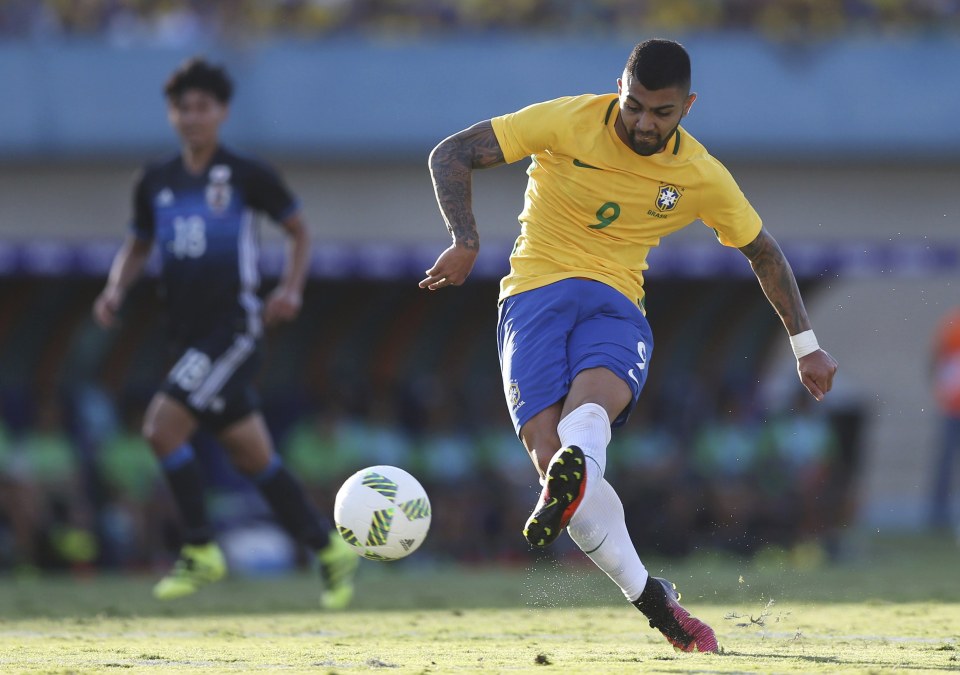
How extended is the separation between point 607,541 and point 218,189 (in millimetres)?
3947

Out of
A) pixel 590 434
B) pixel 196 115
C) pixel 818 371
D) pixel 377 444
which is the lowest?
pixel 377 444

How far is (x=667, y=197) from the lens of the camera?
650 centimetres

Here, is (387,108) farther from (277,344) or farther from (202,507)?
(202,507)

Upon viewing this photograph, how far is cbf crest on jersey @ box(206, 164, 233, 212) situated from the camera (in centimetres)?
924

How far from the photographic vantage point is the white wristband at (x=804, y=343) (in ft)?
21.8

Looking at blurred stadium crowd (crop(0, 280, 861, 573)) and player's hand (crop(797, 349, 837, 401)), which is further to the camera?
blurred stadium crowd (crop(0, 280, 861, 573))

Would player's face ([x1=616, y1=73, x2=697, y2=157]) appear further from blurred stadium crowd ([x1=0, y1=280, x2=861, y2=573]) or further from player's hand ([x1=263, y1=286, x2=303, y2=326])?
blurred stadium crowd ([x1=0, y1=280, x2=861, y2=573])

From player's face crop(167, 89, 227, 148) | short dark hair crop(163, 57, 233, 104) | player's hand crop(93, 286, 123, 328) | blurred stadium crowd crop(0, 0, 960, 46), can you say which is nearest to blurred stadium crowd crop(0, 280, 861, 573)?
blurred stadium crowd crop(0, 0, 960, 46)

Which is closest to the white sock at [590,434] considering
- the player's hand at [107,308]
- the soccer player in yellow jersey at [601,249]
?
the soccer player in yellow jersey at [601,249]

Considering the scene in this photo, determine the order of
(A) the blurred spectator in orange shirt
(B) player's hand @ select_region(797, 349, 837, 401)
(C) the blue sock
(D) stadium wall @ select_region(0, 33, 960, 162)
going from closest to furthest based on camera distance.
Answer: (B) player's hand @ select_region(797, 349, 837, 401) < (C) the blue sock < (D) stadium wall @ select_region(0, 33, 960, 162) < (A) the blurred spectator in orange shirt

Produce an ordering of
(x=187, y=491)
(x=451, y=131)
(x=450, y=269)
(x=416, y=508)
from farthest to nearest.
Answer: (x=451, y=131) < (x=187, y=491) < (x=416, y=508) < (x=450, y=269)

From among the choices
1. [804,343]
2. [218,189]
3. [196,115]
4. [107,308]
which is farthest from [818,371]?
[107,308]

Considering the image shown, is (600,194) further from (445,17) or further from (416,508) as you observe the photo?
(445,17)

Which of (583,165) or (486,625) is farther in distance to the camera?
(486,625)
